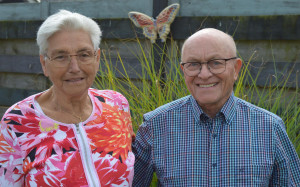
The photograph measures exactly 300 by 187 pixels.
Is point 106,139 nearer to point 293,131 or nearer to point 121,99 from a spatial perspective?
point 121,99

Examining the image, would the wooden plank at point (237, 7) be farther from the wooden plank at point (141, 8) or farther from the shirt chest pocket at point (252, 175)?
the shirt chest pocket at point (252, 175)

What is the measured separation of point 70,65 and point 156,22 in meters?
2.70

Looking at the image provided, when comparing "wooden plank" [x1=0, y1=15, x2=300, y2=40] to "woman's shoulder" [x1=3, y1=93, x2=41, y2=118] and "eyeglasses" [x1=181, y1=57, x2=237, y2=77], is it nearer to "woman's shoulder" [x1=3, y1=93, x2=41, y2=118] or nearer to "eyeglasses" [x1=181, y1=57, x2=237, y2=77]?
"eyeglasses" [x1=181, y1=57, x2=237, y2=77]

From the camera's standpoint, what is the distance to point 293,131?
2.98 m

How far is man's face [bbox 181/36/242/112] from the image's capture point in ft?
6.76

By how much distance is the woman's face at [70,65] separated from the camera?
1.99 m

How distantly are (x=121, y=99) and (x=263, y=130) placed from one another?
857 millimetres

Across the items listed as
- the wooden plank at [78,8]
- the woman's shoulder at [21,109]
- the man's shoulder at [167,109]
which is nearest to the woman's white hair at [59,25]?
the woman's shoulder at [21,109]

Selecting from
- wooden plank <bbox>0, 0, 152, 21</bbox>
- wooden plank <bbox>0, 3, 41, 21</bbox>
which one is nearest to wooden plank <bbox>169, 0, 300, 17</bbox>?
wooden plank <bbox>0, 0, 152, 21</bbox>

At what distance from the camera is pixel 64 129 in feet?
6.72

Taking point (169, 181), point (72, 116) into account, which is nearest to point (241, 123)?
point (169, 181)

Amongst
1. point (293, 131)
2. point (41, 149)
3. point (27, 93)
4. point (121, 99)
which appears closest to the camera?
point (41, 149)

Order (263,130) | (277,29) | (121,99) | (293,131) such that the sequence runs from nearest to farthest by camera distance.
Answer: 1. (263,130)
2. (121,99)
3. (293,131)
4. (277,29)

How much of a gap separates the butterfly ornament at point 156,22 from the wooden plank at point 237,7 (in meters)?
0.21
